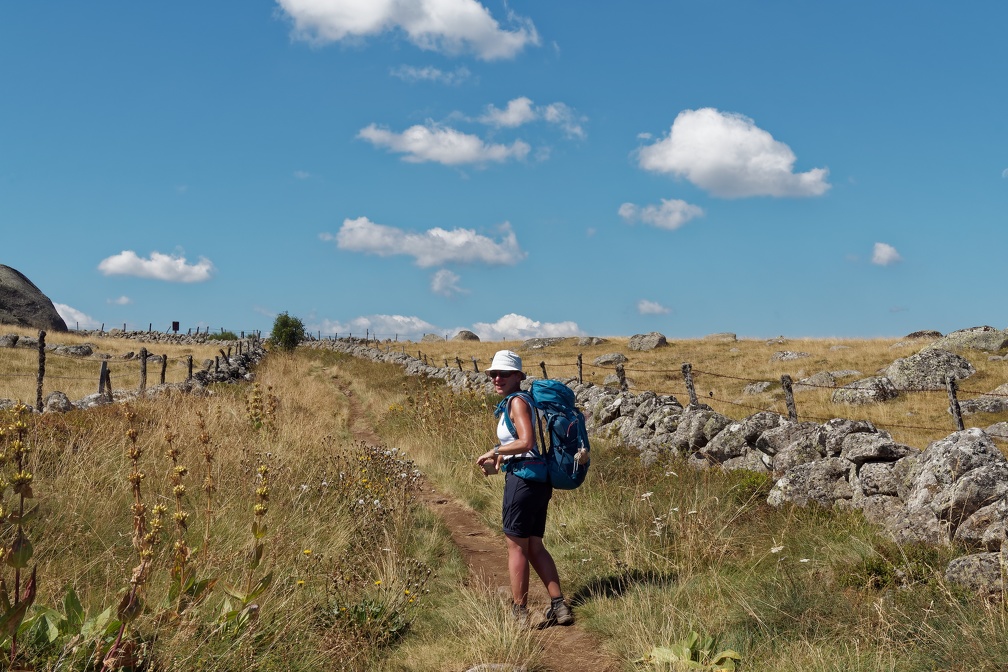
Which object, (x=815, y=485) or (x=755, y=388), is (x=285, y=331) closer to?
(x=755, y=388)

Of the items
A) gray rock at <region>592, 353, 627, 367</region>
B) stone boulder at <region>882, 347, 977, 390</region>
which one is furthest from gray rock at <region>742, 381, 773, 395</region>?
gray rock at <region>592, 353, 627, 367</region>

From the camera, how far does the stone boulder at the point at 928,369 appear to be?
84.8ft

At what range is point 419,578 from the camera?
5.88 metres

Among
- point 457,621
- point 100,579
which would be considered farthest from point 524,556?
point 100,579

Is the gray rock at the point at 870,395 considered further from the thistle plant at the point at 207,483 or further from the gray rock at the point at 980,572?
the thistle plant at the point at 207,483

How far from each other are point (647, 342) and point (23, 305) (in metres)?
49.4

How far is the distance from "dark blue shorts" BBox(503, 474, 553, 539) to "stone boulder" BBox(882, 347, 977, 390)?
2387 centimetres

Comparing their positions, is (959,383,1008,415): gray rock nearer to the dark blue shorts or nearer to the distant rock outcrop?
the dark blue shorts

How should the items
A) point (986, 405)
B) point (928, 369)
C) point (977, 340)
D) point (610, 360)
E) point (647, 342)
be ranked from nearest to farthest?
point (986, 405)
point (928, 369)
point (977, 340)
point (610, 360)
point (647, 342)

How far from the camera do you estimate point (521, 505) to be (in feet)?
17.8

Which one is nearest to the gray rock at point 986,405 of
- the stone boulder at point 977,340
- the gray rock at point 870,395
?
the gray rock at point 870,395

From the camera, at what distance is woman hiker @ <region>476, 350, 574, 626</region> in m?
5.36

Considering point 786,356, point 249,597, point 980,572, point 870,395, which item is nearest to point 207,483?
point 249,597

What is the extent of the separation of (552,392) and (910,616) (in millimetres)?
2719
